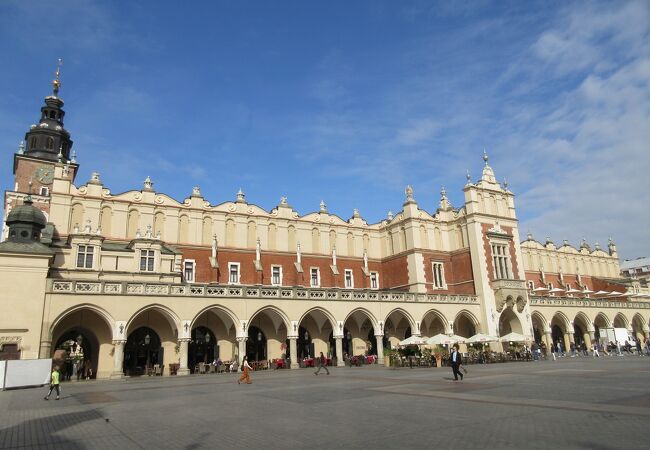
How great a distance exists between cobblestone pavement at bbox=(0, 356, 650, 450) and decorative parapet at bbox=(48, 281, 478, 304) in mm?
11429

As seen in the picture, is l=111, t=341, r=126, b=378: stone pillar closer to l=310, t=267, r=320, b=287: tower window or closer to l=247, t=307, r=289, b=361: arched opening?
l=247, t=307, r=289, b=361: arched opening

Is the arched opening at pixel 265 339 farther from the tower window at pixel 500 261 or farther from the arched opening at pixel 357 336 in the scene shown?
the tower window at pixel 500 261

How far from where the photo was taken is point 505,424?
9547 mm

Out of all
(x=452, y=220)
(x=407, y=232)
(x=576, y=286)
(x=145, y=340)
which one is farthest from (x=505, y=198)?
(x=145, y=340)

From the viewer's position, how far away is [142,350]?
33.5 meters

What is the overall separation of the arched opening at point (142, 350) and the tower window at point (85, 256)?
564cm

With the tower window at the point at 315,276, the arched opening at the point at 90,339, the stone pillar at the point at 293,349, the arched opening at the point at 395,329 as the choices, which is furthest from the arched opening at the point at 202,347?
the arched opening at the point at 395,329

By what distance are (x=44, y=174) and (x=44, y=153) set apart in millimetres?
3269

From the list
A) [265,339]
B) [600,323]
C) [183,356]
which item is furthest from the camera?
[600,323]

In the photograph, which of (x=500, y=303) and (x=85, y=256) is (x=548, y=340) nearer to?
(x=500, y=303)

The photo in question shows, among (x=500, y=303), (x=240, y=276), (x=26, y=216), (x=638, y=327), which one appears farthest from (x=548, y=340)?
(x=26, y=216)

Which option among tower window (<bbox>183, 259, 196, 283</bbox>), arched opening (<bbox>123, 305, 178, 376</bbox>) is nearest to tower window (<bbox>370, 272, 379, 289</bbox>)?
tower window (<bbox>183, 259, 196, 283</bbox>)

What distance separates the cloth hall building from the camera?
94.2 feet

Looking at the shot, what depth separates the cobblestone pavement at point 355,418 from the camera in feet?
27.9
